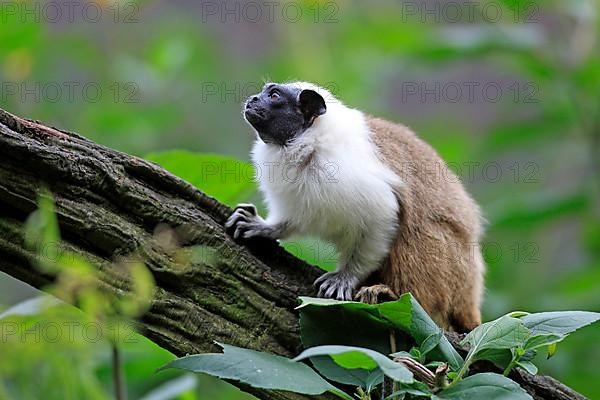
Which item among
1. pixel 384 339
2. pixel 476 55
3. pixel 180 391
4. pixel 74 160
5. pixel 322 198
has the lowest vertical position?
pixel 180 391

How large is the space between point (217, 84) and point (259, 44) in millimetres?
1986

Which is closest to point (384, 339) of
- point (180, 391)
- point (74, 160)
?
point (180, 391)

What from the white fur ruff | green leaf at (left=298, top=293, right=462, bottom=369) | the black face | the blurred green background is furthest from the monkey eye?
green leaf at (left=298, top=293, right=462, bottom=369)

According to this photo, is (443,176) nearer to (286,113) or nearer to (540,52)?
(286,113)

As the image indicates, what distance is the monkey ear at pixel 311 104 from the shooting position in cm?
309

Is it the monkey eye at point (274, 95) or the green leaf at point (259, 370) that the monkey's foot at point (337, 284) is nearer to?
the monkey eye at point (274, 95)

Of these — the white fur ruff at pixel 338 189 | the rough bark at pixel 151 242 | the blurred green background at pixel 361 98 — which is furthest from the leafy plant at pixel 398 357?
the blurred green background at pixel 361 98

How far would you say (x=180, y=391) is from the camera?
8.34 ft

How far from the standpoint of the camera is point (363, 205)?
287cm

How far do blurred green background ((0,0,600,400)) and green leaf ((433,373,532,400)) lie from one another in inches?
46.1

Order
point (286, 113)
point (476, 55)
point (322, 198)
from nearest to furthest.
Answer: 1. point (322, 198)
2. point (286, 113)
3. point (476, 55)

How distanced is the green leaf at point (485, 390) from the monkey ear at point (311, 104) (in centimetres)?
151

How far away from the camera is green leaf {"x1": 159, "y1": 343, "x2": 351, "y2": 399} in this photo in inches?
67.5

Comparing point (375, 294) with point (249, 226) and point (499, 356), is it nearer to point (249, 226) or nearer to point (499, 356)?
point (249, 226)
